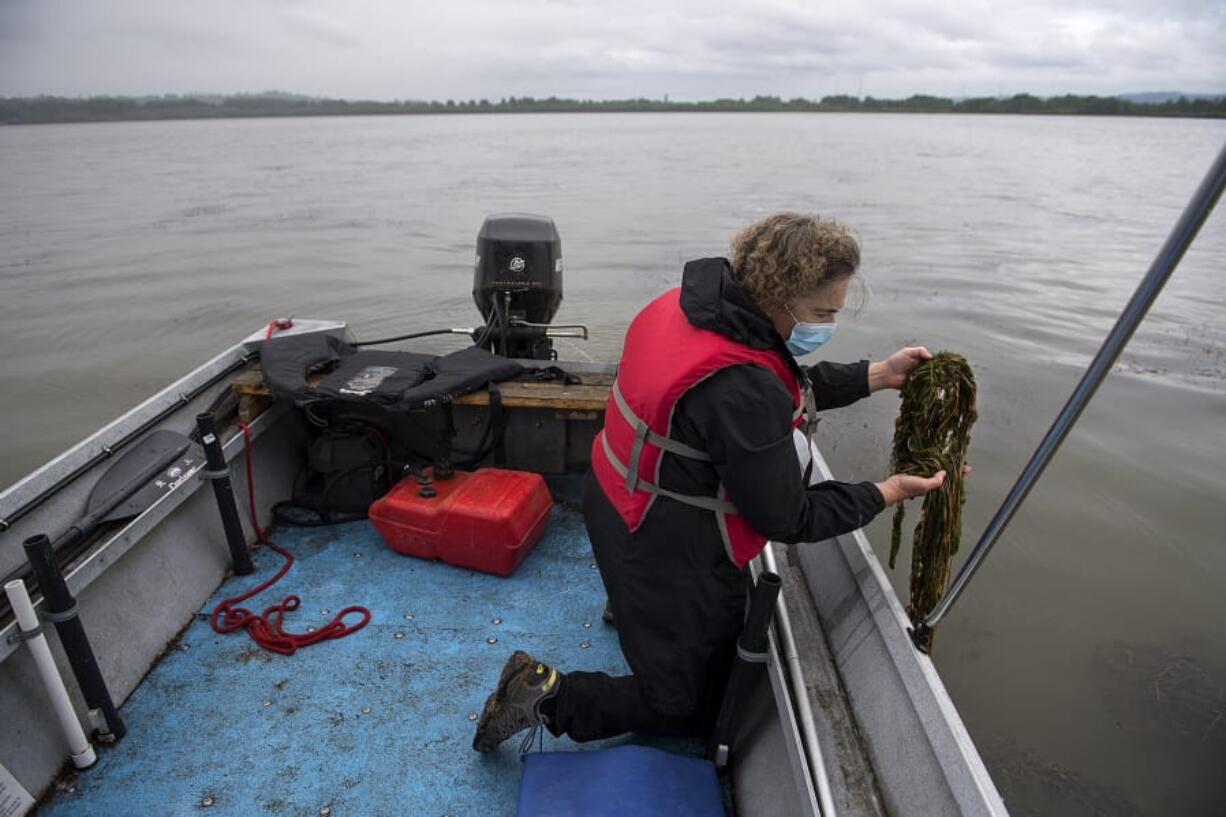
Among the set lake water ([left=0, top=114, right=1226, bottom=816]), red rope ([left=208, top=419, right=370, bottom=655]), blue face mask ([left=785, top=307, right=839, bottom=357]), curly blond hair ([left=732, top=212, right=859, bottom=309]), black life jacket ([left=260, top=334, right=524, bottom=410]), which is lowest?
lake water ([left=0, top=114, right=1226, bottom=816])

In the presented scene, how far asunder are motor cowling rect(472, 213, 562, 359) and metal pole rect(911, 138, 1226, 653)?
10.3ft

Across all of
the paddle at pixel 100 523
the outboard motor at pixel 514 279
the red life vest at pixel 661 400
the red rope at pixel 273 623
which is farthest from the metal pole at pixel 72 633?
the outboard motor at pixel 514 279

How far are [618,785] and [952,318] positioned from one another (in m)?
11.4

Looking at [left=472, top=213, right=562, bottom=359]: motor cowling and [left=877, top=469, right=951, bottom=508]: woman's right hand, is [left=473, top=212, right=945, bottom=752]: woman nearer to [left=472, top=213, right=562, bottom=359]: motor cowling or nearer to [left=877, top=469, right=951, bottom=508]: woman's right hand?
[left=877, top=469, right=951, bottom=508]: woman's right hand

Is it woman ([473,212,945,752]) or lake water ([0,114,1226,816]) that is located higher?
woman ([473,212,945,752])

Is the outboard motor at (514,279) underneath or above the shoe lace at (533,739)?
above

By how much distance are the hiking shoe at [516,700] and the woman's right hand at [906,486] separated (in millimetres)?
1114

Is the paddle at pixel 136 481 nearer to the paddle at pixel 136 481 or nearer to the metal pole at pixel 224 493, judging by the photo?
the paddle at pixel 136 481

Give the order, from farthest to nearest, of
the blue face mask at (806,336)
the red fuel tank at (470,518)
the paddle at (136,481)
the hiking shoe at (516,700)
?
the red fuel tank at (470,518) < the paddle at (136,481) < the hiking shoe at (516,700) < the blue face mask at (806,336)

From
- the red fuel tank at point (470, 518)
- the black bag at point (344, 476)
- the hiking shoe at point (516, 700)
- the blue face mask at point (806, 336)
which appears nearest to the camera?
the blue face mask at point (806, 336)

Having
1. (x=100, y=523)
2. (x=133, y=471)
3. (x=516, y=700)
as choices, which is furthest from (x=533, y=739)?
(x=133, y=471)

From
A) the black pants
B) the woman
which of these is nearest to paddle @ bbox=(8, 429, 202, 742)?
the woman

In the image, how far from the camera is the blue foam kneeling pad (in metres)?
2.01

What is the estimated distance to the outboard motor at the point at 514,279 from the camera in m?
4.34
